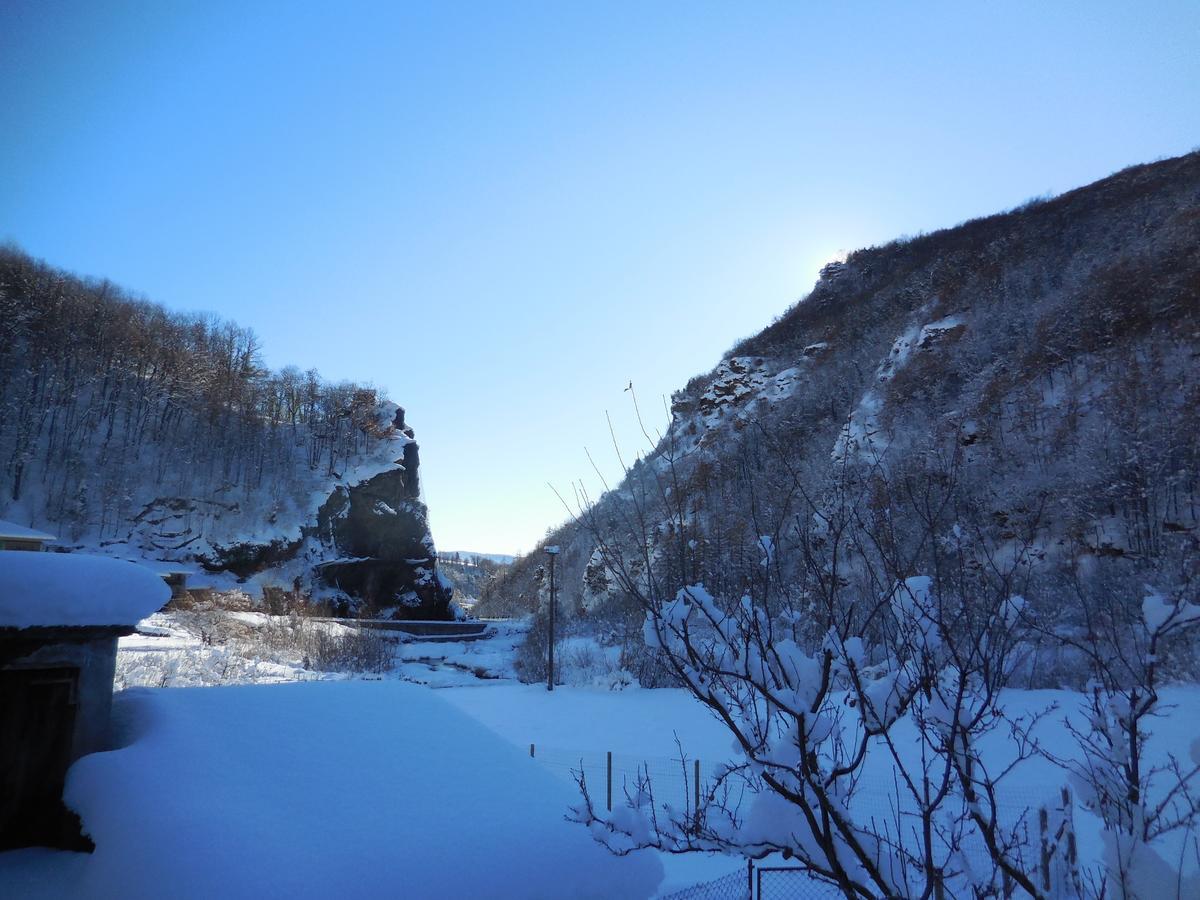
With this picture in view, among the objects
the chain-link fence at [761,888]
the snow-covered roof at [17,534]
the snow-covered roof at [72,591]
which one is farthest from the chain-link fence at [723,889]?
the snow-covered roof at [17,534]

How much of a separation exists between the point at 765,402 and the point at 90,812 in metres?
43.2

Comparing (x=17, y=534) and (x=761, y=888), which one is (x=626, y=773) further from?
(x=17, y=534)

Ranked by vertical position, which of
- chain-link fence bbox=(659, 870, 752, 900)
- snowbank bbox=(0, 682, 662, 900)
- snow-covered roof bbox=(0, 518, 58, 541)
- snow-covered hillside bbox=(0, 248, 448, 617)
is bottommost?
chain-link fence bbox=(659, 870, 752, 900)

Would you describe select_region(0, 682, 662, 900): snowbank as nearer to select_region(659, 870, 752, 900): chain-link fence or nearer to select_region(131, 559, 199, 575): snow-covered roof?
select_region(659, 870, 752, 900): chain-link fence

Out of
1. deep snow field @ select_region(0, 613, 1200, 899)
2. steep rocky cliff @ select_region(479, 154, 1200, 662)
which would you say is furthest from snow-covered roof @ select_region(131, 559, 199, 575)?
deep snow field @ select_region(0, 613, 1200, 899)

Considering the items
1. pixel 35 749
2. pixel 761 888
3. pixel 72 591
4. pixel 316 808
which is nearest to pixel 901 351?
pixel 761 888

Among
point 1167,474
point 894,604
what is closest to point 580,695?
point 894,604

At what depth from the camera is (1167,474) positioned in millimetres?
21875

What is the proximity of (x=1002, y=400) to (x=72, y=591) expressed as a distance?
33037mm

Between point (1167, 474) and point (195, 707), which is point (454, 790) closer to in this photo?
point (195, 707)

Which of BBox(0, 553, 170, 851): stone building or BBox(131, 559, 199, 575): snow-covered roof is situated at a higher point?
BBox(131, 559, 199, 575): snow-covered roof

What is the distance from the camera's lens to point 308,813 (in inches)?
136

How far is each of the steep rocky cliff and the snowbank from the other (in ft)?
25.3

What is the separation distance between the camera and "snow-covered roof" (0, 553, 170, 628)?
3.94m
